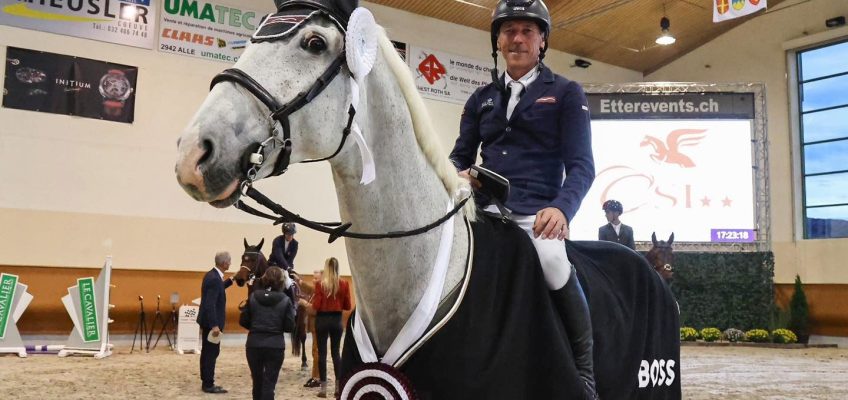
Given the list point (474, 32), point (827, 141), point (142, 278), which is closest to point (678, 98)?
point (827, 141)

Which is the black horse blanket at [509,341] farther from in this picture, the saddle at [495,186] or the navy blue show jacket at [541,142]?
the navy blue show jacket at [541,142]

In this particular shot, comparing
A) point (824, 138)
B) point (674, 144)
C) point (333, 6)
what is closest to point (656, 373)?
point (333, 6)

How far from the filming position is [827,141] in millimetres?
14016

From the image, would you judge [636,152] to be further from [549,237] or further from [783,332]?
[549,237]

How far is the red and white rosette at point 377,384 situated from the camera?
1662 mm

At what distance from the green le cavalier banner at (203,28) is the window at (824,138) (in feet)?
39.0

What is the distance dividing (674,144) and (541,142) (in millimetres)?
12118

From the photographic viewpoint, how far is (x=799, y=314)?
13.4 meters

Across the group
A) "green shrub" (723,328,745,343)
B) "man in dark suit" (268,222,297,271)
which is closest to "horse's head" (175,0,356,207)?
"man in dark suit" (268,222,297,271)

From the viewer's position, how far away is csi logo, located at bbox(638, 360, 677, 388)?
260cm

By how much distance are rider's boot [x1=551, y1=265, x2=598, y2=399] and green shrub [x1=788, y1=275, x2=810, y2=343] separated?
13609mm

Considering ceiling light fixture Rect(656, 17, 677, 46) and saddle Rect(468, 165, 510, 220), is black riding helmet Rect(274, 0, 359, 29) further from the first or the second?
ceiling light fixture Rect(656, 17, 677, 46)

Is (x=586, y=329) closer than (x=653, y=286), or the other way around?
(x=586, y=329)

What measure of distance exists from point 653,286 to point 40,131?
33.8 ft
